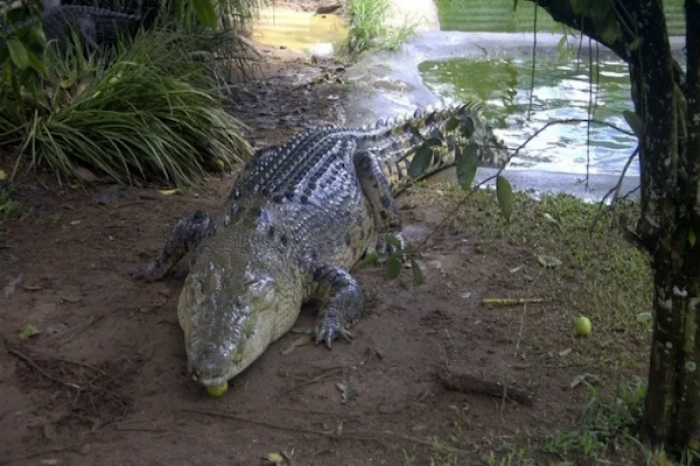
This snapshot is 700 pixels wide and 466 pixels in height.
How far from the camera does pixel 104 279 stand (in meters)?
4.58

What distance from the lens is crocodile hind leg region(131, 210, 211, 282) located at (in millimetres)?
4645

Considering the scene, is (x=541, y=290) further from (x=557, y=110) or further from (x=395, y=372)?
(x=557, y=110)

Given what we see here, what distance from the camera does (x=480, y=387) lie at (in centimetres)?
353

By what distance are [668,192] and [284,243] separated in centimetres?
221

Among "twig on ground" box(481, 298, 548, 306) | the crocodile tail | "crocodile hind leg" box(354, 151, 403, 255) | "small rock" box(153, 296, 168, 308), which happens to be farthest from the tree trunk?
the crocodile tail

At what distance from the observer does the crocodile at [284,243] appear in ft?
12.1

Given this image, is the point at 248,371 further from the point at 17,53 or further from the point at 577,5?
the point at 577,5

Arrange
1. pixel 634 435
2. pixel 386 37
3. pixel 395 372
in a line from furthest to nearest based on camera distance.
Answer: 1. pixel 386 37
2. pixel 395 372
3. pixel 634 435

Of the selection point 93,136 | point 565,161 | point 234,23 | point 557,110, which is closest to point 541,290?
point 565,161

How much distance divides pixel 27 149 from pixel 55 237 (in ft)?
3.38

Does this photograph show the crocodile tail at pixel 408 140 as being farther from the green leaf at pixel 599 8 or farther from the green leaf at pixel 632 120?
the green leaf at pixel 599 8

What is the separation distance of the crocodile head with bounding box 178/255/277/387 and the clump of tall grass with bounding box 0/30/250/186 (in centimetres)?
195

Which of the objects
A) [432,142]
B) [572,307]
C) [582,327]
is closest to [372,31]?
[572,307]

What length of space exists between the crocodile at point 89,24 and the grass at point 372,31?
274 cm
